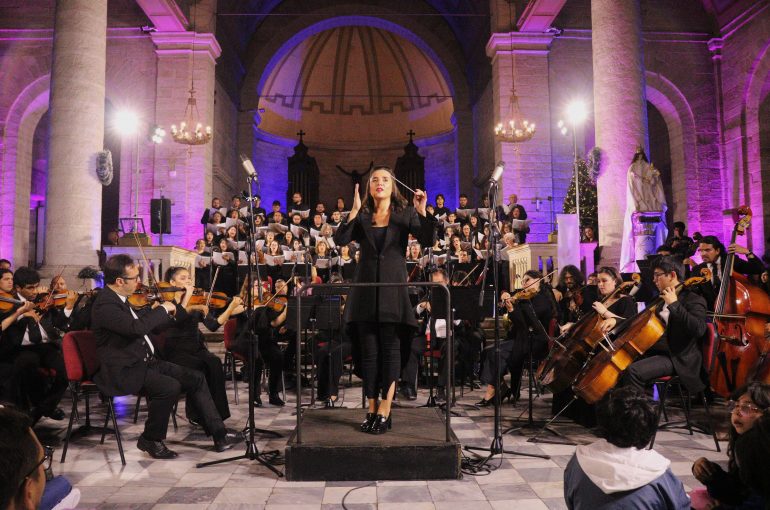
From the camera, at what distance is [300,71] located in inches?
904

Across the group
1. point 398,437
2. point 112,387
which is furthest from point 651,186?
point 112,387

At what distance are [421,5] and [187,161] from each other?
413 inches

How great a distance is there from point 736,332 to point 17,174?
1690 cm

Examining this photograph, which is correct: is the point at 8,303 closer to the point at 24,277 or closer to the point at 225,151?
the point at 24,277

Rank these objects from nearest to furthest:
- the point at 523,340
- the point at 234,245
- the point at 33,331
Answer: the point at 33,331
the point at 523,340
the point at 234,245

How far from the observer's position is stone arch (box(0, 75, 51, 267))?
52.9 feet

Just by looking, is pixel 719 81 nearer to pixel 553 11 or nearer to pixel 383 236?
pixel 553 11

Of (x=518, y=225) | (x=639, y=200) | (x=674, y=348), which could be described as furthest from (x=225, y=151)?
(x=674, y=348)

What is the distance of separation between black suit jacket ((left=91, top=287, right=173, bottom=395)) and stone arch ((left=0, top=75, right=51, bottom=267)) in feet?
44.3

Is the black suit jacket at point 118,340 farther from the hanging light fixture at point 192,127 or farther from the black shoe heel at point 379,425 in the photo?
the hanging light fixture at point 192,127

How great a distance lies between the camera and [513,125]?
14.4 m

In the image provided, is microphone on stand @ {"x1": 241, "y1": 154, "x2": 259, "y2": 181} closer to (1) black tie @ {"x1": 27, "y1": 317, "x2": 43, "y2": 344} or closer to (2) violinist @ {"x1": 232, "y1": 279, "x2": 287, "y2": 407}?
(2) violinist @ {"x1": 232, "y1": 279, "x2": 287, "y2": 407}

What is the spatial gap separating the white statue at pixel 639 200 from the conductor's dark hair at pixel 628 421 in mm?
7746

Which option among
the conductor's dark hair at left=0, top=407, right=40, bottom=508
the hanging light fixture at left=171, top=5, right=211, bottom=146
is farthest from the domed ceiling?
the conductor's dark hair at left=0, top=407, right=40, bottom=508
